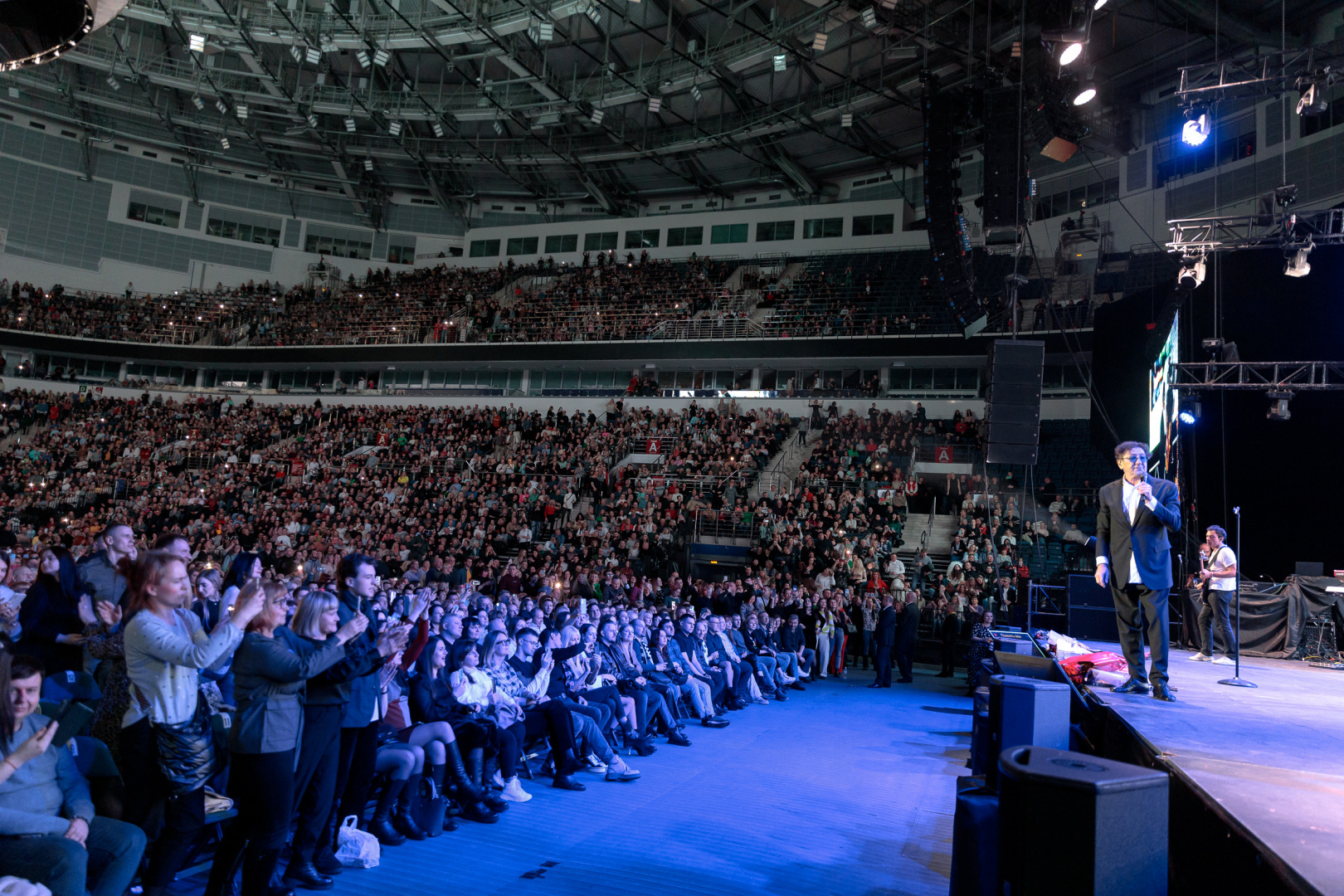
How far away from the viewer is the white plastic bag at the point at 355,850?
14.4ft

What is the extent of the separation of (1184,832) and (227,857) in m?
3.69

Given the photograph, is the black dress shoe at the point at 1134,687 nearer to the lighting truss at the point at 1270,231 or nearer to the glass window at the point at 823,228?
the lighting truss at the point at 1270,231

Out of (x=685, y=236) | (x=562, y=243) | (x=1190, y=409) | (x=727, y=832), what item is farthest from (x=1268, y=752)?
(x=562, y=243)

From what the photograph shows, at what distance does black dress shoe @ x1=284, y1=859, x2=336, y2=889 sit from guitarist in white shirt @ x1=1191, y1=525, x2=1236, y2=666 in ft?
24.9

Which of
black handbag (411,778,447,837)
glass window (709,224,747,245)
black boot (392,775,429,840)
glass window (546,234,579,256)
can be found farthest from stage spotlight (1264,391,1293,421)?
glass window (546,234,579,256)

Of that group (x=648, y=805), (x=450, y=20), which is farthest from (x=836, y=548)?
(x=450, y=20)

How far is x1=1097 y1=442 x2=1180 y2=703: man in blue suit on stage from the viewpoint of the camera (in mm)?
5102

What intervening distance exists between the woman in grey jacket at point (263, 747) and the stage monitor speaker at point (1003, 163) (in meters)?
11.7

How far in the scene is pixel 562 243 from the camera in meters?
34.4

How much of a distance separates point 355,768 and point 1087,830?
392 centimetres

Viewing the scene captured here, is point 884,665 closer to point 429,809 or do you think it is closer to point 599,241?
point 429,809

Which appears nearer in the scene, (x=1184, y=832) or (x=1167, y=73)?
(x=1184, y=832)

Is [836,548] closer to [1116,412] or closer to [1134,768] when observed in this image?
[1116,412]

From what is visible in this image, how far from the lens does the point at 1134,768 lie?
2193 millimetres
